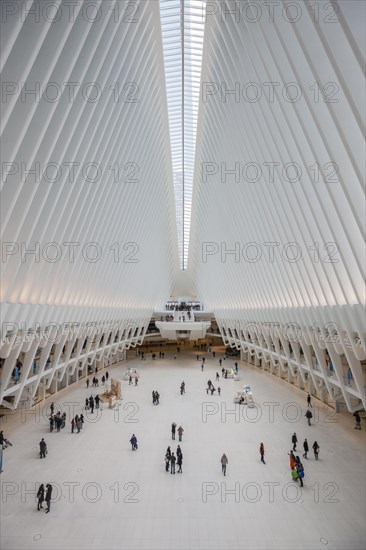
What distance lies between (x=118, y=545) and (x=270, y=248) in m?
10.6

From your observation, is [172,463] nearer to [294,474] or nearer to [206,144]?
[294,474]

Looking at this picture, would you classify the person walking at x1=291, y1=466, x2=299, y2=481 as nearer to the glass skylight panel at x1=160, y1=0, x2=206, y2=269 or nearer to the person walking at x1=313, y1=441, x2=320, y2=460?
the person walking at x1=313, y1=441, x2=320, y2=460

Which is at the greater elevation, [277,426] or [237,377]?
[237,377]

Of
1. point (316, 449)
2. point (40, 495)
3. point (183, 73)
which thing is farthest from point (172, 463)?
point (183, 73)

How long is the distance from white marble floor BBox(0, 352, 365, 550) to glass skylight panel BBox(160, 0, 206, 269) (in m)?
16.2

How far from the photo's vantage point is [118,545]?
28.9ft

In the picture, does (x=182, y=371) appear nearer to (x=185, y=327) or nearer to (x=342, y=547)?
(x=185, y=327)

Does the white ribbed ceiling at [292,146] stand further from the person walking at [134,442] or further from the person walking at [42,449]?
the person walking at [42,449]

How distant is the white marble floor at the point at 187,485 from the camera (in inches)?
360

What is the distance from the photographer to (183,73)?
16.1m

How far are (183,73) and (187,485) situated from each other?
55.4ft

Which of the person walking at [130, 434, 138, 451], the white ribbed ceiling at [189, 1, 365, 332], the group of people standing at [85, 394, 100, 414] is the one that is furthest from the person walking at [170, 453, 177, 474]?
the group of people standing at [85, 394, 100, 414]

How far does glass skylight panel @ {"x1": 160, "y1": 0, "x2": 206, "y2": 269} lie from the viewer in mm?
12430

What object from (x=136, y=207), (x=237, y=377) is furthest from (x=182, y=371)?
(x=136, y=207)
